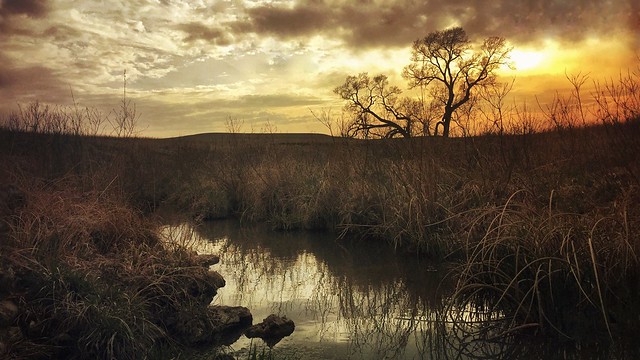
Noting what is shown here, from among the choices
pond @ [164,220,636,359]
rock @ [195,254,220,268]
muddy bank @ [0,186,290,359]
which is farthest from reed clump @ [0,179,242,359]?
rock @ [195,254,220,268]

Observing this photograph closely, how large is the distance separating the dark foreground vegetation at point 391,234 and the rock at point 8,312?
0.01 meters

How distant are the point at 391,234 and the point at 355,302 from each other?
2.98 m

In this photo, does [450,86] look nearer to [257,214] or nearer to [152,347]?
[257,214]

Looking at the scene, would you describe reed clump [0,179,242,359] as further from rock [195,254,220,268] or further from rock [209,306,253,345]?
rock [195,254,220,268]

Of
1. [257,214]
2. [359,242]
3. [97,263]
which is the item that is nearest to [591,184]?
[359,242]

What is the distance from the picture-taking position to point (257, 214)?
11.6 metres

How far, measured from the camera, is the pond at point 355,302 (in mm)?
3908

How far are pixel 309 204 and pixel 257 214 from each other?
2.02 meters

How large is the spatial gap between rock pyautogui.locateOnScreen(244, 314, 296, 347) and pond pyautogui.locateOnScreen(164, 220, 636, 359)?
8 centimetres

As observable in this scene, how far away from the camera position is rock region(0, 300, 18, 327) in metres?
3.47

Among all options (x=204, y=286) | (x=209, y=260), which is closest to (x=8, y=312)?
(x=204, y=286)

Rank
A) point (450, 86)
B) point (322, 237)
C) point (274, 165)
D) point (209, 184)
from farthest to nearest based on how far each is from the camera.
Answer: point (450, 86), point (209, 184), point (274, 165), point (322, 237)

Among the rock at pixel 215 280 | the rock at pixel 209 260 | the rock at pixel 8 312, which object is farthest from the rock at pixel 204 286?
the rock at pixel 8 312

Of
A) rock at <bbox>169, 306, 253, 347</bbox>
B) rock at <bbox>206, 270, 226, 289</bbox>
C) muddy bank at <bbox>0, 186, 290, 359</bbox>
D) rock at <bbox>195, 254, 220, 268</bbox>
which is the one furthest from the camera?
rock at <bbox>195, 254, 220, 268</bbox>
